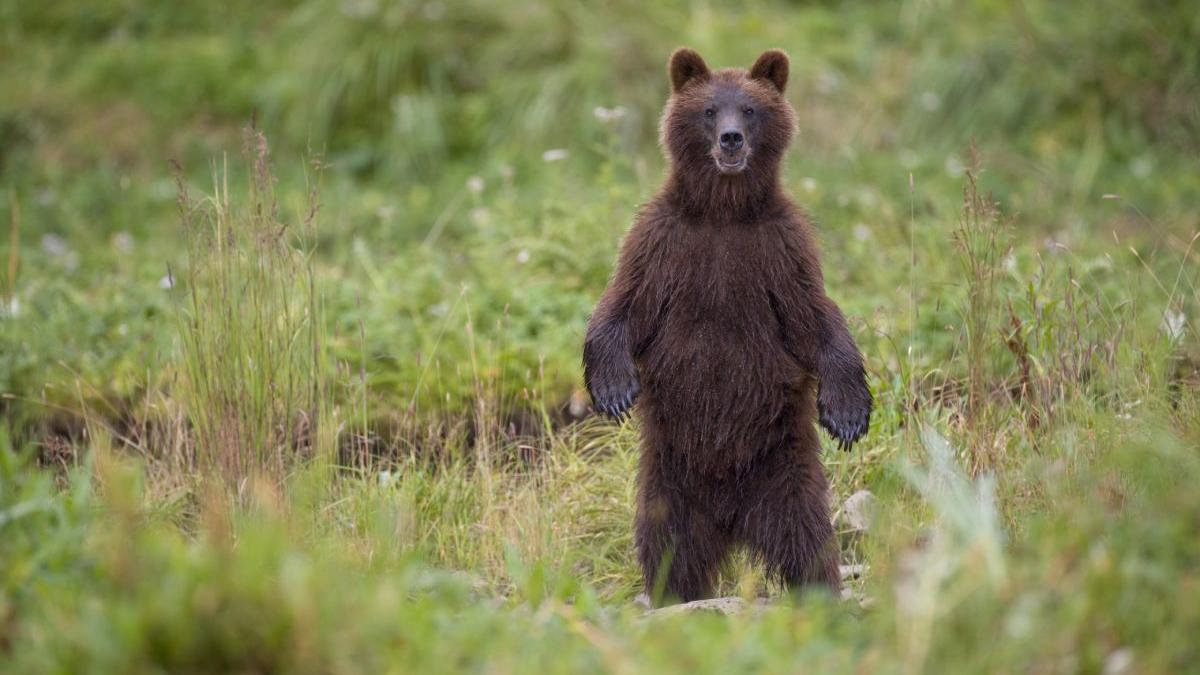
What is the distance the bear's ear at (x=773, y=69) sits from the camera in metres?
4.99

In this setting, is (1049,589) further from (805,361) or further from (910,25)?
(910,25)

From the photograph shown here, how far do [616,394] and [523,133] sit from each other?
19.1ft

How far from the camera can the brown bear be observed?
4.60m

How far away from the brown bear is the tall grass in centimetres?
110

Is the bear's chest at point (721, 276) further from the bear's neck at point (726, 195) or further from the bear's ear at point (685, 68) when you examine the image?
the bear's ear at point (685, 68)

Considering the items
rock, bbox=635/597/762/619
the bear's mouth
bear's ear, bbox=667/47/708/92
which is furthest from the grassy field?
bear's ear, bbox=667/47/708/92

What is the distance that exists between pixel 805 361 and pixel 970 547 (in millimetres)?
1540

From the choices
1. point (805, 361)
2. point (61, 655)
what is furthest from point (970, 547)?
point (61, 655)

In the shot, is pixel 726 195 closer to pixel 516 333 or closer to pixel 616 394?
pixel 616 394

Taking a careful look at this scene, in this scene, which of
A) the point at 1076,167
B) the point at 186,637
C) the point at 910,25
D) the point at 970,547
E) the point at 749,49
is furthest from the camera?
the point at 910,25

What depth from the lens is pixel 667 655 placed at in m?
3.18

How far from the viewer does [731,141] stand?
184 inches

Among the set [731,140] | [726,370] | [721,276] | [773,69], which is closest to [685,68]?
[773,69]

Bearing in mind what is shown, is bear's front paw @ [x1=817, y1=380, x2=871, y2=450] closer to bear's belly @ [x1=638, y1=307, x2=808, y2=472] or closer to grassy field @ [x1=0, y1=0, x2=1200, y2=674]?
bear's belly @ [x1=638, y1=307, x2=808, y2=472]
